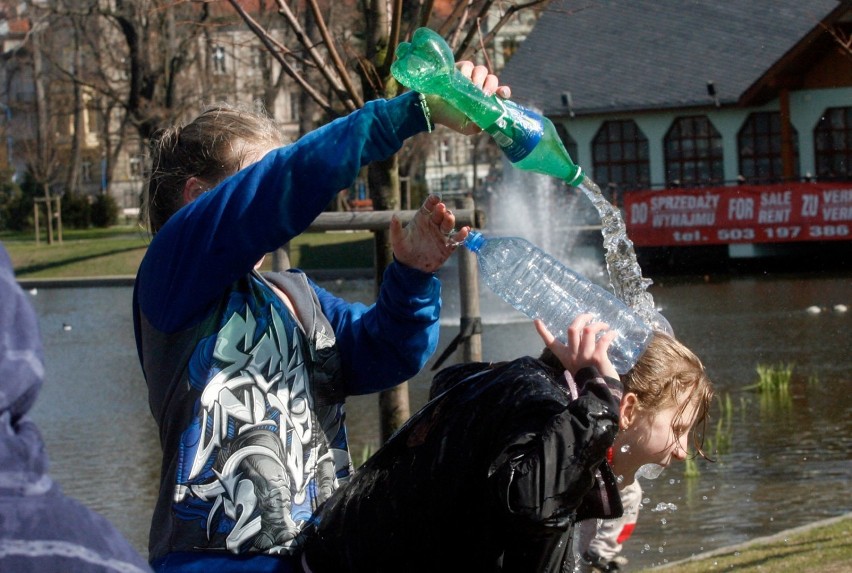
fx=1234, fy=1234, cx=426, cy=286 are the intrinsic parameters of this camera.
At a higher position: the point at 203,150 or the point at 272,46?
the point at 272,46

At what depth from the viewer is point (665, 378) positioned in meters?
2.46

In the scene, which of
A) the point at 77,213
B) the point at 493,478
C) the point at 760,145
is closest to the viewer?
the point at 493,478

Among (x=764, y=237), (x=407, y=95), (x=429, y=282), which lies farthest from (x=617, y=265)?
(x=764, y=237)

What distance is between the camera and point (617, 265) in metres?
3.10

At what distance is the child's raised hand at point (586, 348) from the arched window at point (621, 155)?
111 ft

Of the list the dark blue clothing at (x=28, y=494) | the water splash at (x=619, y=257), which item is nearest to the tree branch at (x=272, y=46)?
the water splash at (x=619, y=257)

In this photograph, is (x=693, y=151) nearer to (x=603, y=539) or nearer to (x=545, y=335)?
(x=603, y=539)

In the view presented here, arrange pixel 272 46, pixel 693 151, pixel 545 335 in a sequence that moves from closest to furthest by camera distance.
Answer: pixel 545 335 → pixel 272 46 → pixel 693 151

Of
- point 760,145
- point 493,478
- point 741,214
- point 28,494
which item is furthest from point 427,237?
point 760,145

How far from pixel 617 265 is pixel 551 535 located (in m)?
1.12

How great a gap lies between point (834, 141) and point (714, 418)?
81.9 feet

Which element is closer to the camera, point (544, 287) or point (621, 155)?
point (544, 287)

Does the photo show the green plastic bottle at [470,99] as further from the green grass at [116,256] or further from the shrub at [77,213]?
the shrub at [77,213]

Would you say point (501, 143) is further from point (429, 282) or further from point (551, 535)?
point (551, 535)
